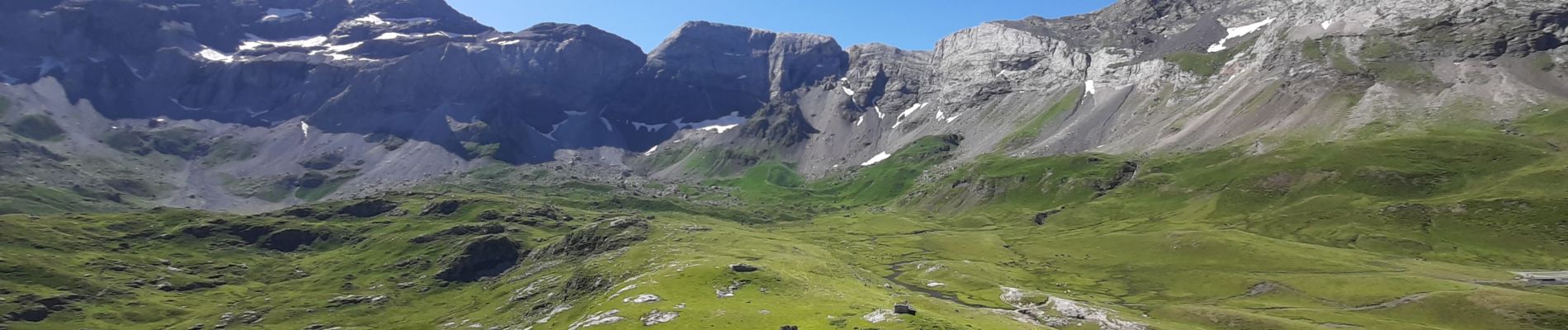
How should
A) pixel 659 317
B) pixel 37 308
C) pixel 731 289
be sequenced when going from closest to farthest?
1. pixel 659 317
2. pixel 731 289
3. pixel 37 308

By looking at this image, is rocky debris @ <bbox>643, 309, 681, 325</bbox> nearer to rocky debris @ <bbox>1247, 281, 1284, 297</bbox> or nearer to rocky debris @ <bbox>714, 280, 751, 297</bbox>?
rocky debris @ <bbox>714, 280, 751, 297</bbox>

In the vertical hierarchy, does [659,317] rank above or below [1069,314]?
above

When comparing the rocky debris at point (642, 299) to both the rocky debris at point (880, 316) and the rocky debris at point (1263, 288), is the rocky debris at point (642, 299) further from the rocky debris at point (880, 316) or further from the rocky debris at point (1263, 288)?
the rocky debris at point (1263, 288)

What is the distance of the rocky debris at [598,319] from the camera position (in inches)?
5157

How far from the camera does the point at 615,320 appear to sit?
130 metres

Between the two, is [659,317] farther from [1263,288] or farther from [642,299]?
[1263,288]

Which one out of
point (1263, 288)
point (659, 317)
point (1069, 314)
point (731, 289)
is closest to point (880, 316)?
point (659, 317)

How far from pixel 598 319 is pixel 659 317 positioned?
13.1 meters

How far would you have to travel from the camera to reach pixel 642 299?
463 ft

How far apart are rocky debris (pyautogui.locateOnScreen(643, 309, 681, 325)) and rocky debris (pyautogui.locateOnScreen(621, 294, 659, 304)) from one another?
7963mm

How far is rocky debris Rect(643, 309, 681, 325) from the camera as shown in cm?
12525

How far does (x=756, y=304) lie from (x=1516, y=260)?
177 metres

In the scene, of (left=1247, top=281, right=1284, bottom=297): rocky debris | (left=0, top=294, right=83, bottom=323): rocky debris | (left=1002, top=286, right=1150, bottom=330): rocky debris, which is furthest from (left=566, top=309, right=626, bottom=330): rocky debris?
(left=0, top=294, right=83, bottom=323): rocky debris

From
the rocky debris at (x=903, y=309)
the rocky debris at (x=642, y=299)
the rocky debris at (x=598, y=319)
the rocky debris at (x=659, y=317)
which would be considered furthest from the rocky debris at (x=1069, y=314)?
the rocky debris at (x=598, y=319)
